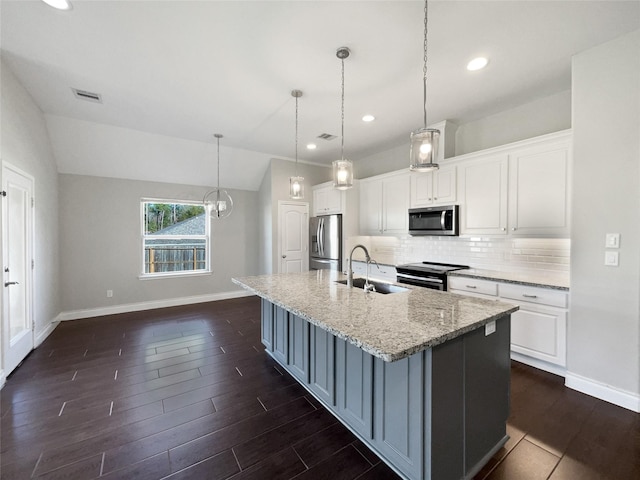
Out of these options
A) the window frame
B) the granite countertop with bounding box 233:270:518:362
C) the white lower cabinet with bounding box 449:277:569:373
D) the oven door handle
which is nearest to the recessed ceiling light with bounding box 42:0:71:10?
the granite countertop with bounding box 233:270:518:362

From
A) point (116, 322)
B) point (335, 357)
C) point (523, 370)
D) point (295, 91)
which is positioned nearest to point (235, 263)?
point (116, 322)

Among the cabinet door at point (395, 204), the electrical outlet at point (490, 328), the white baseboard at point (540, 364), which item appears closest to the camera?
the electrical outlet at point (490, 328)

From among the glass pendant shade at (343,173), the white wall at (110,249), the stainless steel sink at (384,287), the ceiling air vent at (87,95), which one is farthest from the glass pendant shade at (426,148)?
the white wall at (110,249)

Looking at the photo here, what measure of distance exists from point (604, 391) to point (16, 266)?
219 inches

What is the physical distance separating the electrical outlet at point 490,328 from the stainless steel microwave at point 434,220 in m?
2.11

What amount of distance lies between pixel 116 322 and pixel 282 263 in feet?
9.15

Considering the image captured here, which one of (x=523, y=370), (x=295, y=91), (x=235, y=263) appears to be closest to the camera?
(x=523, y=370)

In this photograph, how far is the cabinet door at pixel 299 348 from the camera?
2.36 m

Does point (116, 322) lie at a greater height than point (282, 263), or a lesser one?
lesser

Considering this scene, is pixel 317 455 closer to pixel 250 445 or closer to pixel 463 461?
pixel 250 445

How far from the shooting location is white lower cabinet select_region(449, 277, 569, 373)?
2529 millimetres

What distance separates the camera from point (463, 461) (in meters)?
1.51

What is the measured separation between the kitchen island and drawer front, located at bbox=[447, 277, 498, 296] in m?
1.20

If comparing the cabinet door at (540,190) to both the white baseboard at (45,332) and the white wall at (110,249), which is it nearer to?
the white wall at (110,249)
